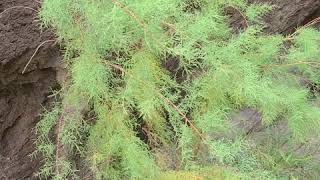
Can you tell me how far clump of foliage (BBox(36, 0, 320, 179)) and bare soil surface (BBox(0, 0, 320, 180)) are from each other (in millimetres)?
84

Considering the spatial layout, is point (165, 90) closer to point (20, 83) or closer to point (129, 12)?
point (129, 12)

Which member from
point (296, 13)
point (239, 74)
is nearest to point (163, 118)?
point (239, 74)

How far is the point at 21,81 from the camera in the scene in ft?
7.15

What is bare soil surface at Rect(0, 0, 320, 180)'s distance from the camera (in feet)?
6.83

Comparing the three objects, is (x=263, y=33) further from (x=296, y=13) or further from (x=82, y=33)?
(x=82, y=33)

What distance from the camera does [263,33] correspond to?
2.42 meters

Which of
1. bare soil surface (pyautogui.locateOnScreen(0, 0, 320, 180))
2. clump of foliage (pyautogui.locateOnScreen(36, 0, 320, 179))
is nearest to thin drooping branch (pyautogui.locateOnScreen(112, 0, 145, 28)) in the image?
clump of foliage (pyautogui.locateOnScreen(36, 0, 320, 179))

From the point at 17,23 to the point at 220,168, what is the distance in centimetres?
120

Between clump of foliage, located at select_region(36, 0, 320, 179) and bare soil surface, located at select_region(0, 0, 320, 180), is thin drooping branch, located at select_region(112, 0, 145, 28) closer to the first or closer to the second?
A: clump of foliage, located at select_region(36, 0, 320, 179)

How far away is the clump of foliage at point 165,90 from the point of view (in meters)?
1.86

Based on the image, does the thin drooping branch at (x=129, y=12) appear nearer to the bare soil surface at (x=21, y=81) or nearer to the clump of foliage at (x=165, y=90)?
the clump of foliage at (x=165, y=90)

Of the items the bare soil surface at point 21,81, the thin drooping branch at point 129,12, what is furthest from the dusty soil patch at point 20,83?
the thin drooping branch at point 129,12

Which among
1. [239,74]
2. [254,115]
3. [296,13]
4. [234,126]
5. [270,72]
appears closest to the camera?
[239,74]

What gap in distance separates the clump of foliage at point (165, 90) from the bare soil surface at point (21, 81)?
0.28 feet
